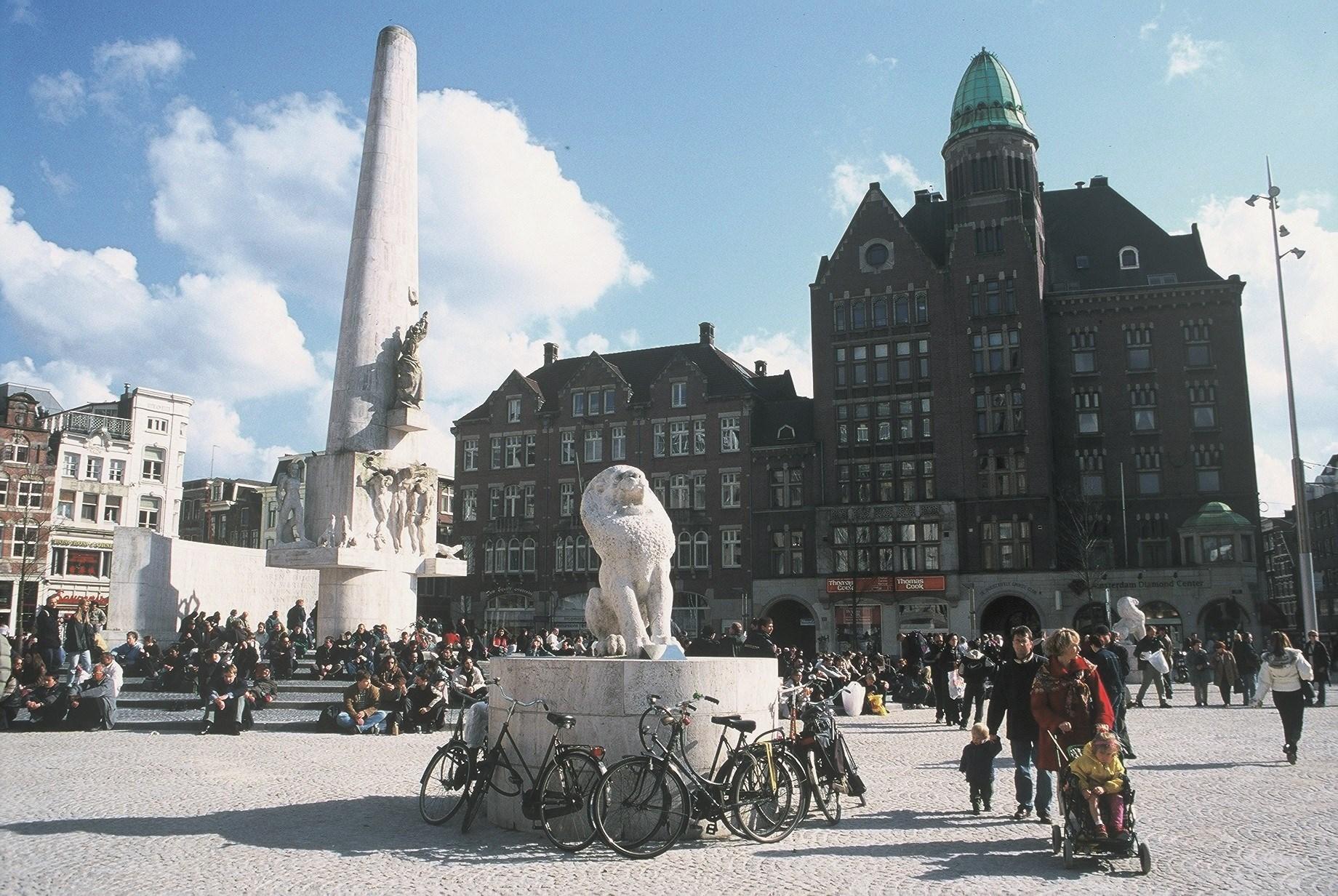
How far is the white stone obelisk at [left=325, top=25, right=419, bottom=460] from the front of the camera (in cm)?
2236

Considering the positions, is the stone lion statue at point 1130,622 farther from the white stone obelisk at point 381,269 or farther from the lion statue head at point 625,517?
the lion statue head at point 625,517

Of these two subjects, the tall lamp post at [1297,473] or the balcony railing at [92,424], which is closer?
the tall lamp post at [1297,473]

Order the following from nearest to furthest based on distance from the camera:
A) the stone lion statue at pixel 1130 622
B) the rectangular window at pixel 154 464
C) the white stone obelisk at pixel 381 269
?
1. the white stone obelisk at pixel 381 269
2. the stone lion statue at pixel 1130 622
3. the rectangular window at pixel 154 464

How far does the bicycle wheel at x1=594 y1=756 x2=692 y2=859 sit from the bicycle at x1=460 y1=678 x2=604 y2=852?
0.12m

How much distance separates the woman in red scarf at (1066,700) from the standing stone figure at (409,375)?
54.1 feet

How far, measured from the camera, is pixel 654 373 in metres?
56.5

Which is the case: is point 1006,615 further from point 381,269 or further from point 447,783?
point 447,783

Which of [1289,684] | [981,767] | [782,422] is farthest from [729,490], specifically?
[981,767]

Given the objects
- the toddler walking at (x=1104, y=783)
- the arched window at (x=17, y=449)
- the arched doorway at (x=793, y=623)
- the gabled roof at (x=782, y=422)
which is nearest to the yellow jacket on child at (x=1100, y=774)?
the toddler walking at (x=1104, y=783)

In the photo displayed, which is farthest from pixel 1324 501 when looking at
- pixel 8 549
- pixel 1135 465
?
pixel 8 549

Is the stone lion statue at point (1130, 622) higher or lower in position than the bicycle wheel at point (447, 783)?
higher

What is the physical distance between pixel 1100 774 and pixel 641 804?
3.25m

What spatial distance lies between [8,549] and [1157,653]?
162 feet

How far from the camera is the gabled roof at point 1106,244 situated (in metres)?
50.4
